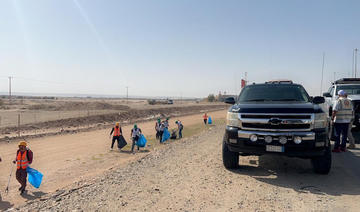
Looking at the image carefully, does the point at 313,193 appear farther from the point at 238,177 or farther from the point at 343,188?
the point at 238,177

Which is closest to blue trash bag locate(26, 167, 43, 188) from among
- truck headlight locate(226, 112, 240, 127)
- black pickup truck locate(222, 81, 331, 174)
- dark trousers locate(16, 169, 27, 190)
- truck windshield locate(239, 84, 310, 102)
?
dark trousers locate(16, 169, 27, 190)

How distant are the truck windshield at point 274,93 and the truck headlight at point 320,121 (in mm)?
1127

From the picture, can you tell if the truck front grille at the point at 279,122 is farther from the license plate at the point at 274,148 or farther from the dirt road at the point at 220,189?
the dirt road at the point at 220,189

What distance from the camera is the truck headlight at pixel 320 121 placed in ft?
16.8

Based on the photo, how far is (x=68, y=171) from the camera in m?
9.33

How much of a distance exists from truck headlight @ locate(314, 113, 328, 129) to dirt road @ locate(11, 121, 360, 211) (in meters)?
1.21

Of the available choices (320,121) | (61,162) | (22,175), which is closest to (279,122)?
(320,121)

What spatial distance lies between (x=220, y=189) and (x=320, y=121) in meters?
2.47

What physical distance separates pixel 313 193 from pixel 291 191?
377 mm

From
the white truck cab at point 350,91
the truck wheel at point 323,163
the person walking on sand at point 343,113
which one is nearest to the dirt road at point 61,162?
the truck wheel at point 323,163

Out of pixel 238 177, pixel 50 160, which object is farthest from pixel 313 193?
pixel 50 160

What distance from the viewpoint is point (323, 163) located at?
556 centimetres

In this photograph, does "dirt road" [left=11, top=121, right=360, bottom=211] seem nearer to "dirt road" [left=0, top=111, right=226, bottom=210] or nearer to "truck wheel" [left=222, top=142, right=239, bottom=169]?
"truck wheel" [left=222, top=142, right=239, bottom=169]

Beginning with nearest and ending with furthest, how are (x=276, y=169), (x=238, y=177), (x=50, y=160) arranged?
(x=238, y=177), (x=276, y=169), (x=50, y=160)
